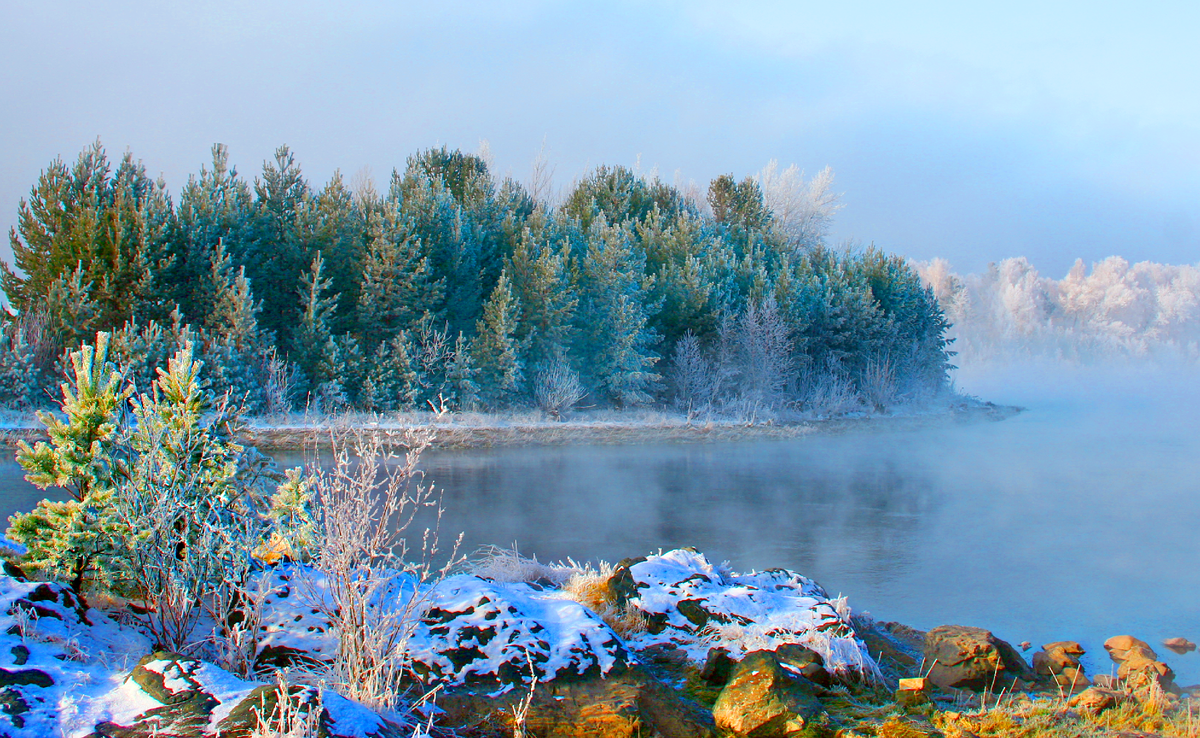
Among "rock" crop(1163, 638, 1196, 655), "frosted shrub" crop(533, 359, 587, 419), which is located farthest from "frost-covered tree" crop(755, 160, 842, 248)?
"rock" crop(1163, 638, 1196, 655)

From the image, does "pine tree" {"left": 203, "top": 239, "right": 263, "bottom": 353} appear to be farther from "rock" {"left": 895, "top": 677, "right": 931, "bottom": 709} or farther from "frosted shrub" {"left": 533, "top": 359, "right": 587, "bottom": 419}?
"rock" {"left": 895, "top": 677, "right": 931, "bottom": 709}

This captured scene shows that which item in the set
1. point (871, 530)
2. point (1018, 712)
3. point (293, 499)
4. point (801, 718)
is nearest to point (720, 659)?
point (801, 718)

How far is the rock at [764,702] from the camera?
457 centimetres

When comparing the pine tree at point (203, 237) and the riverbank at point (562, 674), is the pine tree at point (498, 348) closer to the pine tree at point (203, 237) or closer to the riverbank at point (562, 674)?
the pine tree at point (203, 237)

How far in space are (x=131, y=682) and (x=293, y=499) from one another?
8.15ft

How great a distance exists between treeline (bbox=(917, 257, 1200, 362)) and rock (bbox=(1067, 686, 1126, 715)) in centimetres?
6849

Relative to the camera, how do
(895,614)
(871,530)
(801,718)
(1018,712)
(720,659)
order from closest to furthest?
(801,718) → (1018,712) → (720,659) → (895,614) → (871,530)

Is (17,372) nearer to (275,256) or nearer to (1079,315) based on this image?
(275,256)

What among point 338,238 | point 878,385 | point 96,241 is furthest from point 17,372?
point 878,385

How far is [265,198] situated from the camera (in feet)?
79.4

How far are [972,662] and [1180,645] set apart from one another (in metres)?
3.06

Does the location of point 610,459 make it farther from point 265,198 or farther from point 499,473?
point 265,198

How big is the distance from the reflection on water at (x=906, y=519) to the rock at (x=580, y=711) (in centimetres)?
403

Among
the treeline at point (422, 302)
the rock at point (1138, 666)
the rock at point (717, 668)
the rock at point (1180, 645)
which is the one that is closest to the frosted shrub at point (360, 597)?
the rock at point (717, 668)
